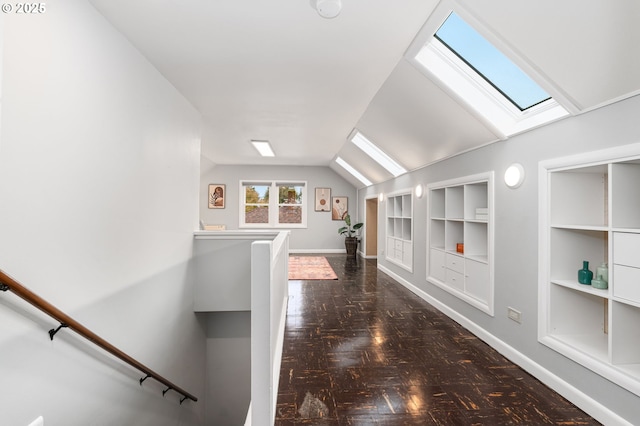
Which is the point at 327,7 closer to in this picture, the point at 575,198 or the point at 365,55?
the point at 365,55

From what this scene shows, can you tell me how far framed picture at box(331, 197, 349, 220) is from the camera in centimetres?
984

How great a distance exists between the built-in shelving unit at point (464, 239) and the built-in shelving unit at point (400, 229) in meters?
0.85

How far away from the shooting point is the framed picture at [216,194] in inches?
375

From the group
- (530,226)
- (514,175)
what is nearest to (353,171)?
(514,175)

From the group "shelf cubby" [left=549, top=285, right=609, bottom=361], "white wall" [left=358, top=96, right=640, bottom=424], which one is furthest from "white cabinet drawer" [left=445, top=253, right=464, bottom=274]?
"shelf cubby" [left=549, top=285, right=609, bottom=361]

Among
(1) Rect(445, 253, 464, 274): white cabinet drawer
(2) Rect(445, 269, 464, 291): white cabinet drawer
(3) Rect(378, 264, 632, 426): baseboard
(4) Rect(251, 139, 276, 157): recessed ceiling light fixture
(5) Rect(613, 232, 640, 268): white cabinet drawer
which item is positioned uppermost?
(4) Rect(251, 139, 276, 157): recessed ceiling light fixture

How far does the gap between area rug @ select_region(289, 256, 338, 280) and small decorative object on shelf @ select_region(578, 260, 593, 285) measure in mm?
4270

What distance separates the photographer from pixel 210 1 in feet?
6.56

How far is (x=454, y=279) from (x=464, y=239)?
21.4 inches

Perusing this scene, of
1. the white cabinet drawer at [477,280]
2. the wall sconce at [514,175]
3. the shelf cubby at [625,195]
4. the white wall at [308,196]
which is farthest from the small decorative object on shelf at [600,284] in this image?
the white wall at [308,196]

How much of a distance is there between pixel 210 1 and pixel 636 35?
7.81 ft

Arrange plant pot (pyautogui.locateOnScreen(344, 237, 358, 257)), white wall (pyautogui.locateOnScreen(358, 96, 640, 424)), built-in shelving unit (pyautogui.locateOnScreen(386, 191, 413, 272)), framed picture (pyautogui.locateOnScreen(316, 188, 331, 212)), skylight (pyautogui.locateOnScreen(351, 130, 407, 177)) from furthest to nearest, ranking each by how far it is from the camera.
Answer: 1. framed picture (pyautogui.locateOnScreen(316, 188, 331, 212))
2. plant pot (pyautogui.locateOnScreen(344, 237, 358, 257))
3. skylight (pyautogui.locateOnScreen(351, 130, 407, 177))
4. built-in shelving unit (pyautogui.locateOnScreen(386, 191, 413, 272))
5. white wall (pyautogui.locateOnScreen(358, 96, 640, 424))

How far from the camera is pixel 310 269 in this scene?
23.2 ft

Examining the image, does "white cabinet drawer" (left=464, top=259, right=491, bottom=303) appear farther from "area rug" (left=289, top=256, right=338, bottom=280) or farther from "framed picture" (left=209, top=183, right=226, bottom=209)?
"framed picture" (left=209, top=183, right=226, bottom=209)
